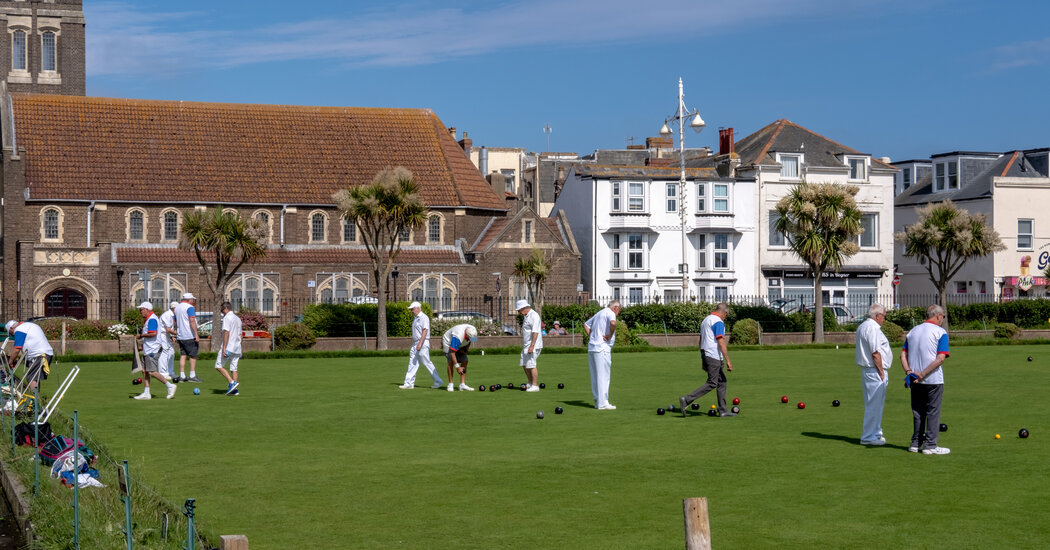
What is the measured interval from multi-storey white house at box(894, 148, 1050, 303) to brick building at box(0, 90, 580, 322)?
24.1m

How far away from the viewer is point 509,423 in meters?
17.9

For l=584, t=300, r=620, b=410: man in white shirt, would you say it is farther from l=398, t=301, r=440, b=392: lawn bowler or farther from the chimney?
the chimney

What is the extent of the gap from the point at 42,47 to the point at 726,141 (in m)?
38.8

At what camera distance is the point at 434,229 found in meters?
64.2

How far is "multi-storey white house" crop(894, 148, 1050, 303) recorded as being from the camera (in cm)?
6756

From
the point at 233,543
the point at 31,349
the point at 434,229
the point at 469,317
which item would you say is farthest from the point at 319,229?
the point at 233,543

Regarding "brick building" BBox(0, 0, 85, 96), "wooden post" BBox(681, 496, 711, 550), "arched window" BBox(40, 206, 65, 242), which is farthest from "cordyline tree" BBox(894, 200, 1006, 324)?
"brick building" BBox(0, 0, 85, 96)

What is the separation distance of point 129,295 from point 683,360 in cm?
3156

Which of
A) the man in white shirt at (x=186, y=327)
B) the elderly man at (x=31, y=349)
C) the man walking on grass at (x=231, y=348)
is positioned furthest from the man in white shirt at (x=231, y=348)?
the elderly man at (x=31, y=349)

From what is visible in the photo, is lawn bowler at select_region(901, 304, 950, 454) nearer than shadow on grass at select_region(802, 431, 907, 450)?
Yes

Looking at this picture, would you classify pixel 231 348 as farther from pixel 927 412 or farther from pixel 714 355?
pixel 927 412

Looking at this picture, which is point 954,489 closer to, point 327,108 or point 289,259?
point 289,259

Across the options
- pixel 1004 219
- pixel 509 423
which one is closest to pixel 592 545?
pixel 509 423

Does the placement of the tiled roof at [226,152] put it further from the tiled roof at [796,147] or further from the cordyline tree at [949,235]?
the cordyline tree at [949,235]
